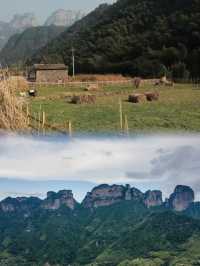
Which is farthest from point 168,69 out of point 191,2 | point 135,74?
point 191,2

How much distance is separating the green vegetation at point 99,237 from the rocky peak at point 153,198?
7cm

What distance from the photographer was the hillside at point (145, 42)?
38.2 metres

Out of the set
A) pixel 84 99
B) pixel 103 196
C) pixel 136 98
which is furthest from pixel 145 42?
pixel 103 196

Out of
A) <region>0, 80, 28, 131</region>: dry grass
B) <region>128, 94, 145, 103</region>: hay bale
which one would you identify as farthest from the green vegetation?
<region>128, 94, 145, 103</region>: hay bale

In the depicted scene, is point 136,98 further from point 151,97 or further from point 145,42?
point 145,42

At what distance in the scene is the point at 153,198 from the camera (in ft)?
15.4

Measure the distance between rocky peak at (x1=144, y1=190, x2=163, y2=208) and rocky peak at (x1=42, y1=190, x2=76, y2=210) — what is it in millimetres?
515

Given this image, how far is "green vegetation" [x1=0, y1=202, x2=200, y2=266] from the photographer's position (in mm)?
4656

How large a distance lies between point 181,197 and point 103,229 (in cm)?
62

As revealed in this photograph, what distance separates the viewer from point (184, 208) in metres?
4.71

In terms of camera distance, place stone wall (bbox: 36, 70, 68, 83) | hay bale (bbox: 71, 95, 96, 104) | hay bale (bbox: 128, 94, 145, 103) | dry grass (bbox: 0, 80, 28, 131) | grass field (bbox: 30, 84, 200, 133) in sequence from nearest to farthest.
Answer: dry grass (bbox: 0, 80, 28, 131) → grass field (bbox: 30, 84, 200, 133) → hay bale (bbox: 71, 95, 96, 104) → hay bale (bbox: 128, 94, 145, 103) → stone wall (bbox: 36, 70, 68, 83)

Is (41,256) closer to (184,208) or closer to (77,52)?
(184,208)

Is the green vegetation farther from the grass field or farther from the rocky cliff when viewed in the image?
the grass field

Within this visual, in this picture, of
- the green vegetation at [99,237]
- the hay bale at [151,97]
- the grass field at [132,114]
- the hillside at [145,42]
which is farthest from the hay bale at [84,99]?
the hillside at [145,42]
